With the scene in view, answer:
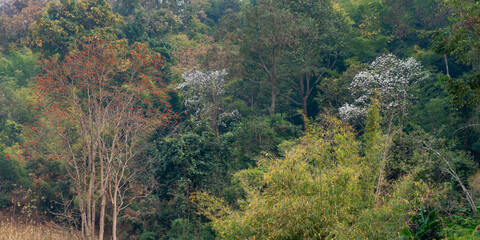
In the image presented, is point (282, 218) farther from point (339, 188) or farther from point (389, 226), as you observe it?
point (389, 226)

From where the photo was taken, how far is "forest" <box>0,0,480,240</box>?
709 cm

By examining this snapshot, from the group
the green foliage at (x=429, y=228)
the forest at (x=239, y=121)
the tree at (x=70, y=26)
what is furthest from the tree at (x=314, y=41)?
the green foliage at (x=429, y=228)

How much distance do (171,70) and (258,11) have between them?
7022 mm

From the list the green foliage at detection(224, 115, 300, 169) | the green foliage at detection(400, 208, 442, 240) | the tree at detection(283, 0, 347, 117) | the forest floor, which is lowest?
the forest floor

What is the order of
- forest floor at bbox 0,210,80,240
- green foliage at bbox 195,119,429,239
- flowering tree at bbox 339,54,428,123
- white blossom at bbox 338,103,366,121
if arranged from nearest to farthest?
1. green foliage at bbox 195,119,429,239
2. forest floor at bbox 0,210,80,240
3. white blossom at bbox 338,103,366,121
4. flowering tree at bbox 339,54,428,123

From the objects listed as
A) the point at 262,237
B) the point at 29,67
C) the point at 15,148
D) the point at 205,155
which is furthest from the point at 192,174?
the point at 29,67

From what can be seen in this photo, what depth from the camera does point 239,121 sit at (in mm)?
17828

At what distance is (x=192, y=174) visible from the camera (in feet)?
44.5

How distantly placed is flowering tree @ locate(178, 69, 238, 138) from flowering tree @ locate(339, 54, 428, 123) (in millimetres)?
6137

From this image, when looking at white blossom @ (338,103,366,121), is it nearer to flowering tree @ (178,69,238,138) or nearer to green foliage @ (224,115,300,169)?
green foliage @ (224,115,300,169)

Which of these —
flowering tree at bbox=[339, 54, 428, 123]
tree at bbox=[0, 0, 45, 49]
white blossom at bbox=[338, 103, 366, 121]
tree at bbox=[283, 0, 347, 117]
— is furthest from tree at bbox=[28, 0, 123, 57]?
flowering tree at bbox=[339, 54, 428, 123]

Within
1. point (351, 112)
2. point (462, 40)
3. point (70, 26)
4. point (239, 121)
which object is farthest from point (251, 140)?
point (70, 26)

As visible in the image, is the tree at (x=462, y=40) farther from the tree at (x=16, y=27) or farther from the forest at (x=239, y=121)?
the tree at (x=16, y=27)

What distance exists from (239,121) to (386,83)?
701cm
